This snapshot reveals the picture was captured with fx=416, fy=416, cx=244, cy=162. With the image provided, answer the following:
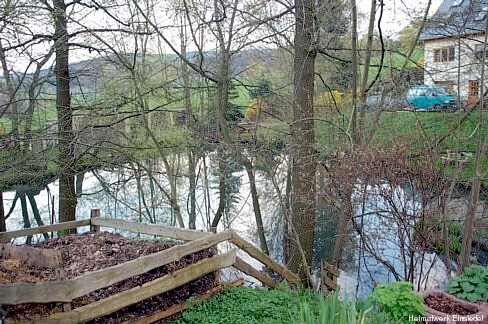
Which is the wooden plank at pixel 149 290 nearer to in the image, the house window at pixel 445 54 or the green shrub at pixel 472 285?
the green shrub at pixel 472 285

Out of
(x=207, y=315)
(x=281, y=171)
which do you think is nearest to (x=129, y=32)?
(x=281, y=171)

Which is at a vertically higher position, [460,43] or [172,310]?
[460,43]

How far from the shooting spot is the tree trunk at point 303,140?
6.12 metres

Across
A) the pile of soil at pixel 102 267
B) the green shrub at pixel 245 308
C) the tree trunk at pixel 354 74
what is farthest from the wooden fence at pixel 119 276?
the tree trunk at pixel 354 74

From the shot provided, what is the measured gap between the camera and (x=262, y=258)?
5121 millimetres

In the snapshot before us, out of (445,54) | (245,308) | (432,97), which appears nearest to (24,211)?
(245,308)

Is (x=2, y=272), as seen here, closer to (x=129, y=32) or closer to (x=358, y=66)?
(x=129, y=32)

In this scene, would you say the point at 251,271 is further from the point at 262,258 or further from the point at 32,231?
the point at 32,231

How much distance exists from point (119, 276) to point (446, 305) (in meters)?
2.70

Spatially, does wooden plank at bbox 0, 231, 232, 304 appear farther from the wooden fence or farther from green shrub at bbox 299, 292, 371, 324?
green shrub at bbox 299, 292, 371, 324

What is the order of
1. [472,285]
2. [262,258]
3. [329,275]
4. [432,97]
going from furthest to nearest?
[432,97]
[329,275]
[262,258]
[472,285]

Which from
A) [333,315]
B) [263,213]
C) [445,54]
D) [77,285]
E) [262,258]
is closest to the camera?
[333,315]

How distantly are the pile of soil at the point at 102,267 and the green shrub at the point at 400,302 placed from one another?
1.98 meters

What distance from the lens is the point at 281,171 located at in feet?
22.9
